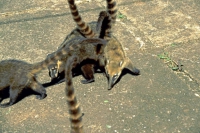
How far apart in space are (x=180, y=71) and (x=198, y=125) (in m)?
0.94

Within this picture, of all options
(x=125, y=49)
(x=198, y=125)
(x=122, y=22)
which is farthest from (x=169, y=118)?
(x=122, y=22)

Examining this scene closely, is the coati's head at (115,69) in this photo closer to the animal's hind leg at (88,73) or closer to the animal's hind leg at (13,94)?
the animal's hind leg at (88,73)

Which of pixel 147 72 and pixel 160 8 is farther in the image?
pixel 160 8

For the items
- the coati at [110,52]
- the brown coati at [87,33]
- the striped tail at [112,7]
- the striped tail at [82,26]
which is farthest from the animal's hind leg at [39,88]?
the striped tail at [112,7]

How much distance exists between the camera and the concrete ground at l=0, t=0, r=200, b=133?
3848 mm

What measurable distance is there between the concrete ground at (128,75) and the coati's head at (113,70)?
9cm

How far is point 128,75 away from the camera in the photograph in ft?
14.9

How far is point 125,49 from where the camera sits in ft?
16.4

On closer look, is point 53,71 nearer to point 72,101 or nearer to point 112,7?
point 112,7

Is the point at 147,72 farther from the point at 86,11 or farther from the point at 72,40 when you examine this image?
the point at 86,11

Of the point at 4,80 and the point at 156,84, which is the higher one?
the point at 4,80

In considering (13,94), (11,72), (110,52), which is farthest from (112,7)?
(13,94)

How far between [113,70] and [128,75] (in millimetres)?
266

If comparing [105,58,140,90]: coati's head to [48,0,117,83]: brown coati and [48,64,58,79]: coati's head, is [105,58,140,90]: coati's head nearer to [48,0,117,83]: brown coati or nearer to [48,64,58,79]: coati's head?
[48,0,117,83]: brown coati
